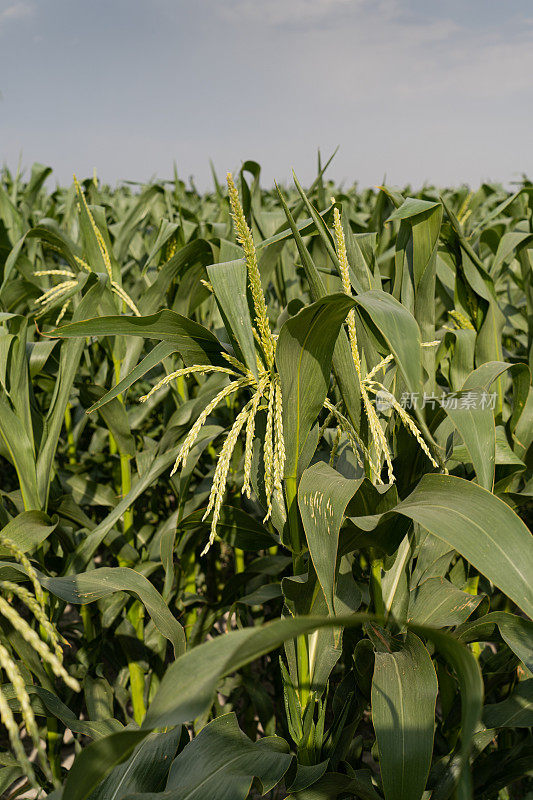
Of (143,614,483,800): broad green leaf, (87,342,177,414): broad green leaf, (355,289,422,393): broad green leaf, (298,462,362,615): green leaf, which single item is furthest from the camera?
(87,342,177,414): broad green leaf

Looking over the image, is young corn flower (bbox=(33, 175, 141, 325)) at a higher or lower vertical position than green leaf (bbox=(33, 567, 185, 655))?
higher

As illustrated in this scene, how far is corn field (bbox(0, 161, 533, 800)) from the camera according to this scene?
0.70 meters

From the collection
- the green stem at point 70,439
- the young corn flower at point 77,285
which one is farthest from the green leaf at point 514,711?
the green stem at point 70,439

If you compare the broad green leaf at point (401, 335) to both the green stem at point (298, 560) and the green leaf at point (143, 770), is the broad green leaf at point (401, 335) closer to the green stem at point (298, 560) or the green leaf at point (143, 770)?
the green stem at point (298, 560)

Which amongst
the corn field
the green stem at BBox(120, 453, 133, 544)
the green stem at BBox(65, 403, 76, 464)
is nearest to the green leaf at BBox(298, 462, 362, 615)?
the corn field

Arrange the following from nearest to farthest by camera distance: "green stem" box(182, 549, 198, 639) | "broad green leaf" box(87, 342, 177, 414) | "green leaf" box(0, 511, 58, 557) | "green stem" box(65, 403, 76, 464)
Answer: "broad green leaf" box(87, 342, 177, 414), "green leaf" box(0, 511, 58, 557), "green stem" box(182, 549, 198, 639), "green stem" box(65, 403, 76, 464)

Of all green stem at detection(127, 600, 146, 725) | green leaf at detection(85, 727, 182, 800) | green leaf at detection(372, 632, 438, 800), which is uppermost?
green leaf at detection(372, 632, 438, 800)

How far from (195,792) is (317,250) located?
1.31 metres

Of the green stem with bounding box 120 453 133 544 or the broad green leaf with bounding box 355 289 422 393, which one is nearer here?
the broad green leaf with bounding box 355 289 422 393

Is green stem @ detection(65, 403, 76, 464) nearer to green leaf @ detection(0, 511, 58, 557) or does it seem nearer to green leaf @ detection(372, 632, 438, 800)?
green leaf @ detection(0, 511, 58, 557)

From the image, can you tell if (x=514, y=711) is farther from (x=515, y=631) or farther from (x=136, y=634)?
(x=136, y=634)

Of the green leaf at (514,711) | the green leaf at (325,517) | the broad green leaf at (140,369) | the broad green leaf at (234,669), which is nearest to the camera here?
the broad green leaf at (234,669)

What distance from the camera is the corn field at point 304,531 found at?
70cm

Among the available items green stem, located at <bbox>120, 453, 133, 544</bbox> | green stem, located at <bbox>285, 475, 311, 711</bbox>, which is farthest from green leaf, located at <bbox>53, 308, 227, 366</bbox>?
green stem, located at <bbox>120, 453, 133, 544</bbox>
